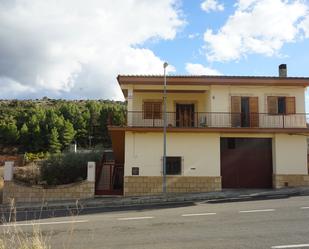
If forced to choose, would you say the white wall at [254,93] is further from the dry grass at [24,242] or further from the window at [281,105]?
the dry grass at [24,242]

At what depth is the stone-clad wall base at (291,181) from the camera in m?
21.5

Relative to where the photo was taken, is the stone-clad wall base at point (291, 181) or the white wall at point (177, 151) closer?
the white wall at point (177, 151)

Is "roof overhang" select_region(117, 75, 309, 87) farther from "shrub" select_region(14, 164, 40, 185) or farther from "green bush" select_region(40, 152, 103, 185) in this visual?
"shrub" select_region(14, 164, 40, 185)

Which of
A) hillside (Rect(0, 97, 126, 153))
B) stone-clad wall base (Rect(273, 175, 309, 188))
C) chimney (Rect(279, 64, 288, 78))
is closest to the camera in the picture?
stone-clad wall base (Rect(273, 175, 309, 188))

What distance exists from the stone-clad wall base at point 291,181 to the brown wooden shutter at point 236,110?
405cm

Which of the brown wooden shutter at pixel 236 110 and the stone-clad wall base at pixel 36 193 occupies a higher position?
the brown wooden shutter at pixel 236 110

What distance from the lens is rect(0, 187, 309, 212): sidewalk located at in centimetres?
1752

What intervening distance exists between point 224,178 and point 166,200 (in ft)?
18.1

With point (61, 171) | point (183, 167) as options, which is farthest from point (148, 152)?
point (61, 171)

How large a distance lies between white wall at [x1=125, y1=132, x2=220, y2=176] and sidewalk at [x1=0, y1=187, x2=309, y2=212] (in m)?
1.74

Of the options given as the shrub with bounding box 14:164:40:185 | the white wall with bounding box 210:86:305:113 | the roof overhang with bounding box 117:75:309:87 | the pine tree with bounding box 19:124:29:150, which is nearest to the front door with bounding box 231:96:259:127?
the white wall with bounding box 210:86:305:113

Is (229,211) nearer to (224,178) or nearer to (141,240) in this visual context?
(141,240)

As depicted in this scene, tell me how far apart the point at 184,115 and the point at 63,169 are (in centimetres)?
867

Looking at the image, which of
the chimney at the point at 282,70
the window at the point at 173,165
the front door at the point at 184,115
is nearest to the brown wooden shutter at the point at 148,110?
the front door at the point at 184,115
